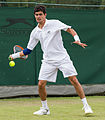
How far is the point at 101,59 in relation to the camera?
30.4 feet

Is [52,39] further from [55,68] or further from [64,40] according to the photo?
[64,40]

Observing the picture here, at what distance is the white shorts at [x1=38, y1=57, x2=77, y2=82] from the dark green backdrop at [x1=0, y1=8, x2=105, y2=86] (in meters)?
2.73

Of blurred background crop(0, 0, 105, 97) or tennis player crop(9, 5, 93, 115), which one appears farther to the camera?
blurred background crop(0, 0, 105, 97)

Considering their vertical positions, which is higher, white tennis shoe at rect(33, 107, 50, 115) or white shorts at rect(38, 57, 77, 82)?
white shorts at rect(38, 57, 77, 82)

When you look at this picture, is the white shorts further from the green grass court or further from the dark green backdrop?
the dark green backdrop

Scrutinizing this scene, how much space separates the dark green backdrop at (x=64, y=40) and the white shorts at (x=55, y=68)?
2.73 meters

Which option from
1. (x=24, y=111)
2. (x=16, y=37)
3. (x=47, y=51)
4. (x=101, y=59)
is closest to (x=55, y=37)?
(x=47, y=51)

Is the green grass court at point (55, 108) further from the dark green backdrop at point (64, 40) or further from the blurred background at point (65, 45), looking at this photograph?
the dark green backdrop at point (64, 40)

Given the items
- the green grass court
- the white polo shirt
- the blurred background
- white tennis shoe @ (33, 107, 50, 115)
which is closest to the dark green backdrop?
the blurred background

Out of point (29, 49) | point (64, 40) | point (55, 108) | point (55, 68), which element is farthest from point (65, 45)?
point (55, 68)

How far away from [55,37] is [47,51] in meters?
0.25

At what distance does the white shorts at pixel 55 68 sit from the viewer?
598 cm

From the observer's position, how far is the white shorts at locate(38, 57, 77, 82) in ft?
19.6

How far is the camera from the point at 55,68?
20.0 feet
